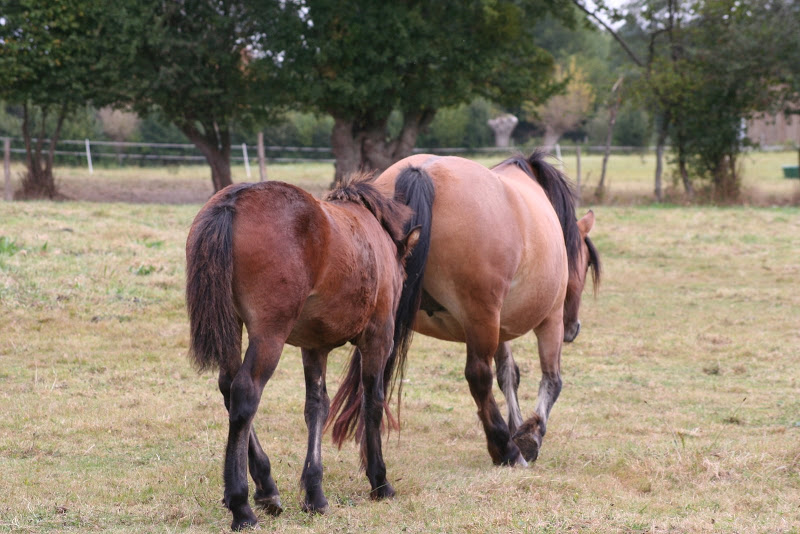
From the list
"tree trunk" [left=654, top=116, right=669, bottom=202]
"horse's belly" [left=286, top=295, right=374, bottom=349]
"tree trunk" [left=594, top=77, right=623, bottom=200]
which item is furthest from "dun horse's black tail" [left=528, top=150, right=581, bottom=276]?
"tree trunk" [left=654, top=116, right=669, bottom=202]

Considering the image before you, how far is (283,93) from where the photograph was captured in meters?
21.3

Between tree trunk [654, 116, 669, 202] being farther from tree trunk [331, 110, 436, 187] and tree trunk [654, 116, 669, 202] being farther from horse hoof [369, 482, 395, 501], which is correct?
horse hoof [369, 482, 395, 501]

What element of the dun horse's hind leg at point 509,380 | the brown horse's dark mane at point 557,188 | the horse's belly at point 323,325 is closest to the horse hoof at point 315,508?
the horse's belly at point 323,325

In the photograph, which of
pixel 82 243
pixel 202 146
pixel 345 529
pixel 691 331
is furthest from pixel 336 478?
pixel 202 146

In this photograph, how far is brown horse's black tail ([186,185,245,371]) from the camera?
335 cm

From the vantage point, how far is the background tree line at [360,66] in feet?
63.6

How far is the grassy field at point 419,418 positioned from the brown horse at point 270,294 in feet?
1.07

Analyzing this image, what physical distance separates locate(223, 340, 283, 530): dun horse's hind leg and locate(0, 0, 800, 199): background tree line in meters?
17.1

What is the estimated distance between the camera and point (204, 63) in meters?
20.9

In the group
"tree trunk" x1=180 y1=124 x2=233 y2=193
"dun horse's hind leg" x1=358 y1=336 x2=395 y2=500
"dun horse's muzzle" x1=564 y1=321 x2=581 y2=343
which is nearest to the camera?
"dun horse's hind leg" x1=358 y1=336 x2=395 y2=500

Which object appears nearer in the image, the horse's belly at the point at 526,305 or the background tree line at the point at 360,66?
the horse's belly at the point at 526,305

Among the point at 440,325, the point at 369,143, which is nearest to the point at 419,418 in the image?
the point at 440,325

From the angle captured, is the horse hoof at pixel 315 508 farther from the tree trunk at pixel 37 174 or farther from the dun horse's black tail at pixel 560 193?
the tree trunk at pixel 37 174

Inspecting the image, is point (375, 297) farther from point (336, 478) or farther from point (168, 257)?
point (168, 257)
